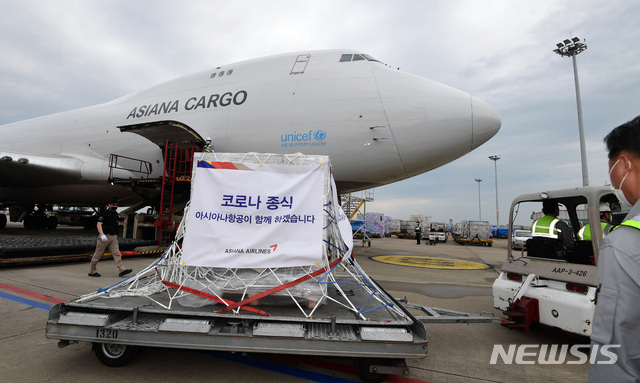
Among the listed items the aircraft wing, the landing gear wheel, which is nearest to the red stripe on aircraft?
the aircraft wing

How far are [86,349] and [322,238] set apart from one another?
9.40 feet

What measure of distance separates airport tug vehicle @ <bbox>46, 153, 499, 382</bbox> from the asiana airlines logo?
556 centimetres

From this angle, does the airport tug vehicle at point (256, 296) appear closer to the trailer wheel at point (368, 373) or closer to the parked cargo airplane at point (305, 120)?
the trailer wheel at point (368, 373)

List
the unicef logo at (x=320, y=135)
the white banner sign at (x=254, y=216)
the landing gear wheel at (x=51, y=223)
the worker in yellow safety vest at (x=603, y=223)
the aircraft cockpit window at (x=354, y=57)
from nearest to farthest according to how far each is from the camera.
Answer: the white banner sign at (x=254, y=216) → the worker in yellow safety vest at (x=603, y=223) → the unicef logo at (x=320, y=135) → the aircraft cockpit window at (x=354, y=57) → the landing gear wheel at (x=51, y=223)

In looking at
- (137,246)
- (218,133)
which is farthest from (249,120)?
(137,246)

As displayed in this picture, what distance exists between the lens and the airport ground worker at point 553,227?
4593mm

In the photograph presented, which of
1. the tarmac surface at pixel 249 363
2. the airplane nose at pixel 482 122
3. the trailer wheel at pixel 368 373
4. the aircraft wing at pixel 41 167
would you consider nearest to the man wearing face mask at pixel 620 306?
the trailer wheel at pixel 368 373

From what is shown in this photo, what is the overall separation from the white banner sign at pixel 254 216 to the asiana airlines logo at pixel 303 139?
19.1 feet

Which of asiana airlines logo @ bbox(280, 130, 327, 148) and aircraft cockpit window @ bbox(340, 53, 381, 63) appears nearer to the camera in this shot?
asiana airlines logo @ bbox(280, 130, 327, 148)

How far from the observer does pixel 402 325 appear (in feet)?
9.35

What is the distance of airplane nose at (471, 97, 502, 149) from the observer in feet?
27.6

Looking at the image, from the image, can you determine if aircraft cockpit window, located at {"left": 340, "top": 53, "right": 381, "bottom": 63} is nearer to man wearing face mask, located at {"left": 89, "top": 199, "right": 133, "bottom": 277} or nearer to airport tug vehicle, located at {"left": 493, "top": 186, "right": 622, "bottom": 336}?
airport tug vehicle, located at {"left": 493, "top": 186, "right": 622, "bottom": 336}

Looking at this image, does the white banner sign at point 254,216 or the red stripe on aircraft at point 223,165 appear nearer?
the white banner sign at point 254,216

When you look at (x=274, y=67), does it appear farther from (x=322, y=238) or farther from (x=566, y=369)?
(x=566, y=369)
